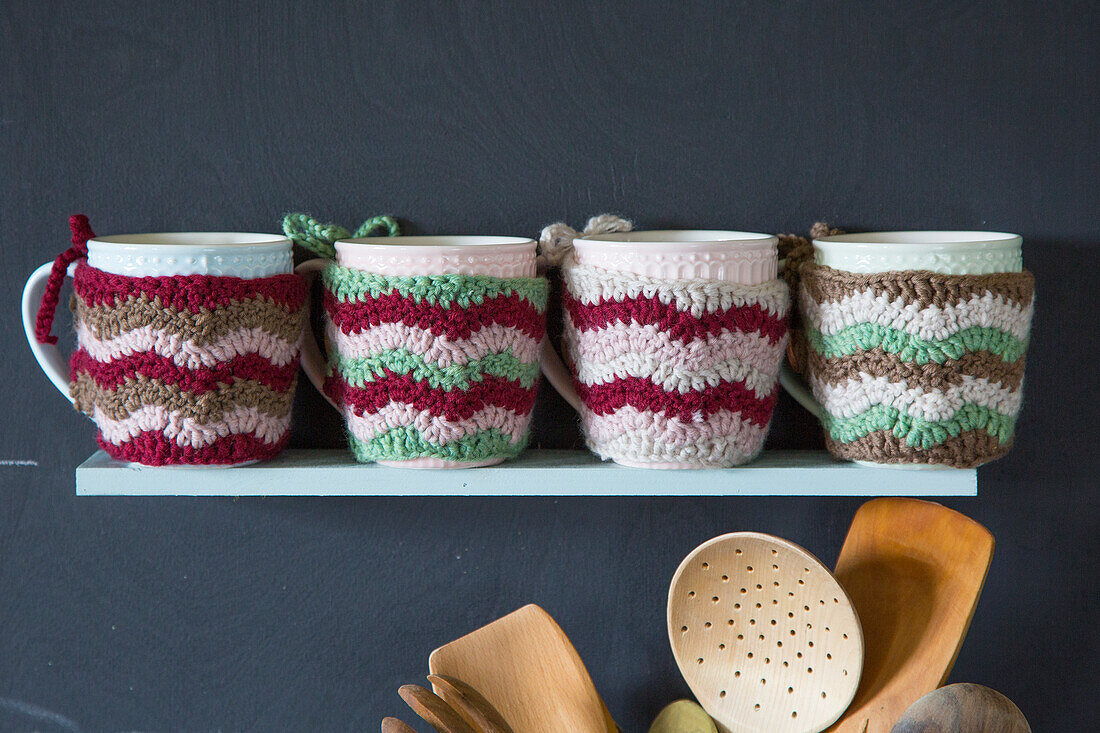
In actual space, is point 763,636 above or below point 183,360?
below

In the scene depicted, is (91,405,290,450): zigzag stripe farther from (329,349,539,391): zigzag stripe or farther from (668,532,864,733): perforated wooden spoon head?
(668,532,864,733): perforated wooden spoon head

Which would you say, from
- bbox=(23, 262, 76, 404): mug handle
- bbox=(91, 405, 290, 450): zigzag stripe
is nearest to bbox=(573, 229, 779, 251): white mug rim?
bbox=(91, 405, 290, 450): zigzag stripe

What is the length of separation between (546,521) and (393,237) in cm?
22

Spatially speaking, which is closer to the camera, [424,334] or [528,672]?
[424,334]

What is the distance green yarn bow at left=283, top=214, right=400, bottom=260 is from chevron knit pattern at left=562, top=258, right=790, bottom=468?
5.3 inches

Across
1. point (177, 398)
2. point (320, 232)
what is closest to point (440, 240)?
point (320, 232)

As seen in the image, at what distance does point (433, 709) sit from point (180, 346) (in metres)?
0.24

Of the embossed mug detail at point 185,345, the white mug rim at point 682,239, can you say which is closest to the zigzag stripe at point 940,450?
the white mug rim at point 682,239

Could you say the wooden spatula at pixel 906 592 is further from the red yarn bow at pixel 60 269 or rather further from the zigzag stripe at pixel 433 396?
the red yarn bow at pixel 60 269

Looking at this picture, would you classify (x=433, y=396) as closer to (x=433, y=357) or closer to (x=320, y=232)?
(x=433, y=357)

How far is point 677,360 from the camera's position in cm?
45

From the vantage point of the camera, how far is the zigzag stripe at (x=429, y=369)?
17.8 inches

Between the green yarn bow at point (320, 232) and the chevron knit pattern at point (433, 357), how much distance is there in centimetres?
4

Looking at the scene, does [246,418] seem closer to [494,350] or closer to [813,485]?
[494,350]
